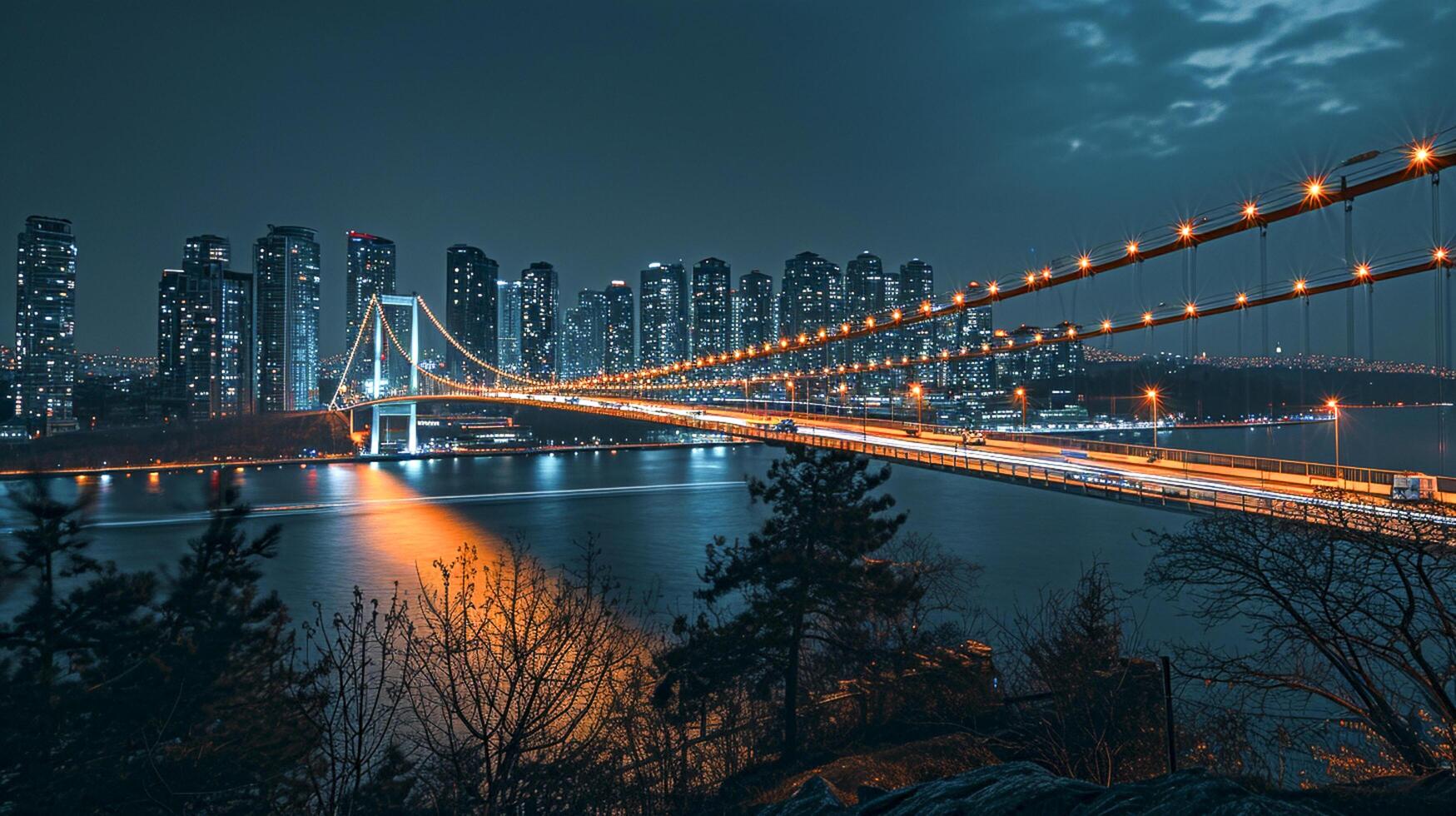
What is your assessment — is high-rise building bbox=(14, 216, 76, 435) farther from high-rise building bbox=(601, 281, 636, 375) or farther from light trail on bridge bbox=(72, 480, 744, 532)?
high-rise building bbox=(601, 281, 636, 375)

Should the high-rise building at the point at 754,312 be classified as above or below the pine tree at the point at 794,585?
above

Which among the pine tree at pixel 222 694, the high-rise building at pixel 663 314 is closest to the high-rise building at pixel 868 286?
the high-rise building at pixel 663 314

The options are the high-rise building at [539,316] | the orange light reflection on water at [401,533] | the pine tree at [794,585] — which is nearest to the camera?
the pine tree at [794,585]

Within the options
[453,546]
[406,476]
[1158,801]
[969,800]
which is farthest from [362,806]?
[406,476]

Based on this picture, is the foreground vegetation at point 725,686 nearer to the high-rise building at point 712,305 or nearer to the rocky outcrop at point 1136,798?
the rocky outcrop at point 1136,798

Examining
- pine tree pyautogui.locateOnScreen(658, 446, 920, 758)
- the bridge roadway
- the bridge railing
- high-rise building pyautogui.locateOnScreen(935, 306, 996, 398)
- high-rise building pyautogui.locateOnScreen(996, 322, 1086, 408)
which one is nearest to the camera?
pine tree pyautogui.locateOnScreen(658, 446, 920, 758)

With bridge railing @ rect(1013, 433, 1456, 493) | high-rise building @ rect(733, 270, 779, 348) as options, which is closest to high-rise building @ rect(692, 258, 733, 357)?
high-rise building @ rect(733, 270, 779, 348)

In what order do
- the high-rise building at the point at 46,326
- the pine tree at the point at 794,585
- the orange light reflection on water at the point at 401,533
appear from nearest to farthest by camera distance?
the pine tree at the point at 794,585 < the orange light reflection on water at the point at 401,533 < the high-rise building at the point at 46,326

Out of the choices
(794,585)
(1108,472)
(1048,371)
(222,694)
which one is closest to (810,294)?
(1048,371)
